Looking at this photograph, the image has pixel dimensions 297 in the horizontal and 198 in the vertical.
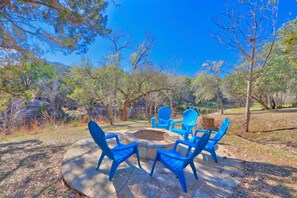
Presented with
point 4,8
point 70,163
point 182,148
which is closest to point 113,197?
point 70,163

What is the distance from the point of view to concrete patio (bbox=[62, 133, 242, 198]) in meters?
1.96

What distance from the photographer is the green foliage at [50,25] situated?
113 inches

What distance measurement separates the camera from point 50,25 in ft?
10.7

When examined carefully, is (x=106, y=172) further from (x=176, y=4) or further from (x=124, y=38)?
(x=124, y=38)

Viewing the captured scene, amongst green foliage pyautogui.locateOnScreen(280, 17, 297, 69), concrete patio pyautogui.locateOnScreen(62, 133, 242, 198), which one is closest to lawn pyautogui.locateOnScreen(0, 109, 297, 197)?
concrete patio pyautogui.locateOnScreen(62, 133, 242, 198)

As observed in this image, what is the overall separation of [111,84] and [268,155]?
23.6ft

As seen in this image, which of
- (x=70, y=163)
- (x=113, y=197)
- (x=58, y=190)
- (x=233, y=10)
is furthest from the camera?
(x=233, y=10)

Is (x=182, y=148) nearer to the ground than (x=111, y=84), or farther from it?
nearer to the ground

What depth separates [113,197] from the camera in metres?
1.86

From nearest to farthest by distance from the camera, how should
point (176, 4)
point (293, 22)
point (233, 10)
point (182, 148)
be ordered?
point (182, 148) → point (293, 22) → point (233, 10) → point (176, 4)

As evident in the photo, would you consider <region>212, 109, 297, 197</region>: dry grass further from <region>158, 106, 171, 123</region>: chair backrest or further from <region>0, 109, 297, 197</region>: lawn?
<region>158, 106, 171, 123</region>: chair backrest

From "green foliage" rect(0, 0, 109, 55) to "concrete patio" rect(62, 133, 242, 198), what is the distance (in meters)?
2.61

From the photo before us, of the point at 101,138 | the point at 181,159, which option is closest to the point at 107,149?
Result: the point at 101,138

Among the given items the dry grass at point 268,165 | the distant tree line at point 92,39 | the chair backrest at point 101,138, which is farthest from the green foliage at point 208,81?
the chair backrest at point 101,138
